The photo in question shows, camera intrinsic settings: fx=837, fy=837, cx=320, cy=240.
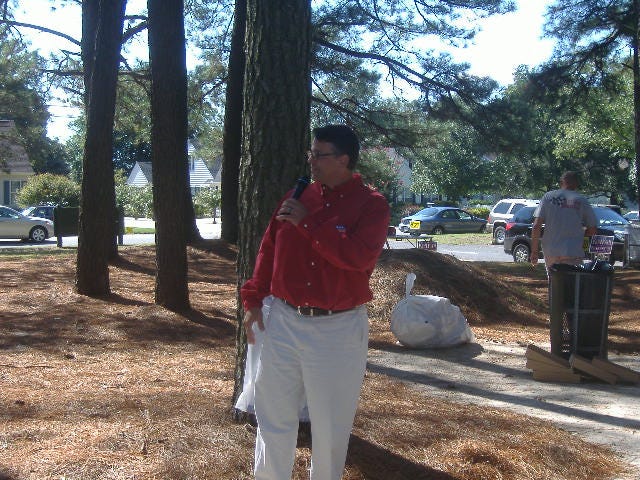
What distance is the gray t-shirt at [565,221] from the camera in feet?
29.5

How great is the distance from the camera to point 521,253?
71.6 ft

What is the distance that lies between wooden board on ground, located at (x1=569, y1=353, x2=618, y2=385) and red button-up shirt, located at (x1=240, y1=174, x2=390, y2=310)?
13.2 ft

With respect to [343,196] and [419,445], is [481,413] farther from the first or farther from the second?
[343,196]

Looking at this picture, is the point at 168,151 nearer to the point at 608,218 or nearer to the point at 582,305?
the point at 582,305

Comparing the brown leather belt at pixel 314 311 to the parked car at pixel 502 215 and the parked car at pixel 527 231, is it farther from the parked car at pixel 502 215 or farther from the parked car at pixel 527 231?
the parked car at pixel 502 215

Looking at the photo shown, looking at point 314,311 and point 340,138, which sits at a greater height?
point 340,138

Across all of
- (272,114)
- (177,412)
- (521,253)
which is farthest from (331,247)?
(521,253)

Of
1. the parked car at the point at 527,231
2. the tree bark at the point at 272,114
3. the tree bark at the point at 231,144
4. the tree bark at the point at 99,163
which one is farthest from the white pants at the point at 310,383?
the parked car at the point at 527,231

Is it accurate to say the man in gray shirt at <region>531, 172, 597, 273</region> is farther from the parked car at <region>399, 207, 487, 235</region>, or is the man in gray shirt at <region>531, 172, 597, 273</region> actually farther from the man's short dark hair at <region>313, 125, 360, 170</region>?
the parked car at <region>399, 207, 487, 235</region>

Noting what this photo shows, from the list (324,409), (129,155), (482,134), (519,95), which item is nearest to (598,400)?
(324,409)

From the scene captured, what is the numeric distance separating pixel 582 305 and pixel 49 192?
41562 mm

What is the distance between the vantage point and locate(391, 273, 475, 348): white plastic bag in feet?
27.9

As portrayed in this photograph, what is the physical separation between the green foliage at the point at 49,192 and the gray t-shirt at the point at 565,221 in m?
39.0

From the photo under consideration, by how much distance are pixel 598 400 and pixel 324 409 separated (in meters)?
3.60
